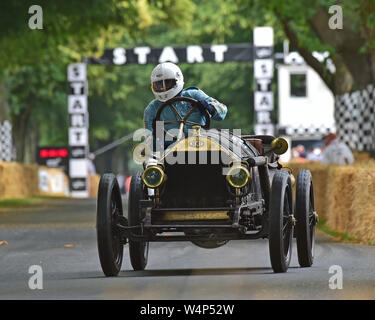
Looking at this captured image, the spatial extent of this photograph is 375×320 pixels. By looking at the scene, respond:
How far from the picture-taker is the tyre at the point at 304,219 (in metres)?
11.5

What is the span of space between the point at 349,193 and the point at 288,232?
17.4 feet

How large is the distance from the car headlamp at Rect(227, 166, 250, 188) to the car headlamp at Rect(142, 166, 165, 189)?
58 cm

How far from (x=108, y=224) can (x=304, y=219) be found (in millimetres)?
1914

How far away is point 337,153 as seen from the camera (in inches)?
953

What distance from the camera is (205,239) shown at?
10.9 meters

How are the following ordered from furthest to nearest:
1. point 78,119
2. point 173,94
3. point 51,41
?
point 78,119 < point 51,41 < point 173,94

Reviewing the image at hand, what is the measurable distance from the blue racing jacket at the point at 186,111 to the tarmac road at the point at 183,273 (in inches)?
54.7

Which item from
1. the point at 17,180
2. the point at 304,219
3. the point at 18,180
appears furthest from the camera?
the point at 18,180

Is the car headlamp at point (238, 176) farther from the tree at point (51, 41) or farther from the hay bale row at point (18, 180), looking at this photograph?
the hay bale row at point (18, 180)

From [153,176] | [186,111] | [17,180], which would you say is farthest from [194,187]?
[17,180]

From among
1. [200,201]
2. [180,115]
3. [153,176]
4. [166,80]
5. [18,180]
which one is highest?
[166,80]

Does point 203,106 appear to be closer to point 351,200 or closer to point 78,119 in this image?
point 351,200
